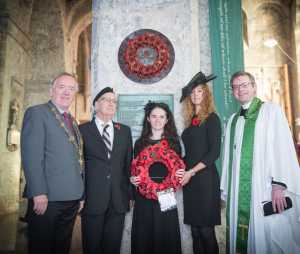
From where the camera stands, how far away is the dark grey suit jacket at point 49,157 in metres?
2.38

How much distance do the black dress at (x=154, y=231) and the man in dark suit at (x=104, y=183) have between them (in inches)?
6.4

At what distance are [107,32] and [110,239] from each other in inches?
110

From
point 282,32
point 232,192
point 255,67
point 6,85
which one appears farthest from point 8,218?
point 282,32

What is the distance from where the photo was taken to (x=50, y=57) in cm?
1064

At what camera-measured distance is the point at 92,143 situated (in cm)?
290

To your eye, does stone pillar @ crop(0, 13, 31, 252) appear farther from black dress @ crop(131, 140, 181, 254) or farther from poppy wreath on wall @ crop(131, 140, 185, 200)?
poppy wreath on wall @ crop(131, 140, 185, 200)

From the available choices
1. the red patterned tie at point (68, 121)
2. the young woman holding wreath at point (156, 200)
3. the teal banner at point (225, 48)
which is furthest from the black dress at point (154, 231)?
the teal banner at point (225, 48)

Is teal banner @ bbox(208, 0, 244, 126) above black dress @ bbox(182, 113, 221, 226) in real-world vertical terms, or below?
above

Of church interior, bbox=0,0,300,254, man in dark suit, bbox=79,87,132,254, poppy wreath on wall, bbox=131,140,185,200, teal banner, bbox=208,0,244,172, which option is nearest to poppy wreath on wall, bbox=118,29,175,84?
teal banner, bbox=208,0,244,172

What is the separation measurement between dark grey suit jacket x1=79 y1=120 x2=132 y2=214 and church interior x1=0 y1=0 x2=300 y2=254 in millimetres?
3368

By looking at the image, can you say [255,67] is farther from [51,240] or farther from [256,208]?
[51,240]

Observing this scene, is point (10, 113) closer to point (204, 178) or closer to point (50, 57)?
point (50, 57)

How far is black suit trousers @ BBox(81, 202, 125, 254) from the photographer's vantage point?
275cm

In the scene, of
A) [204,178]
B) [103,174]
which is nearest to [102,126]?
→ [103,174]
